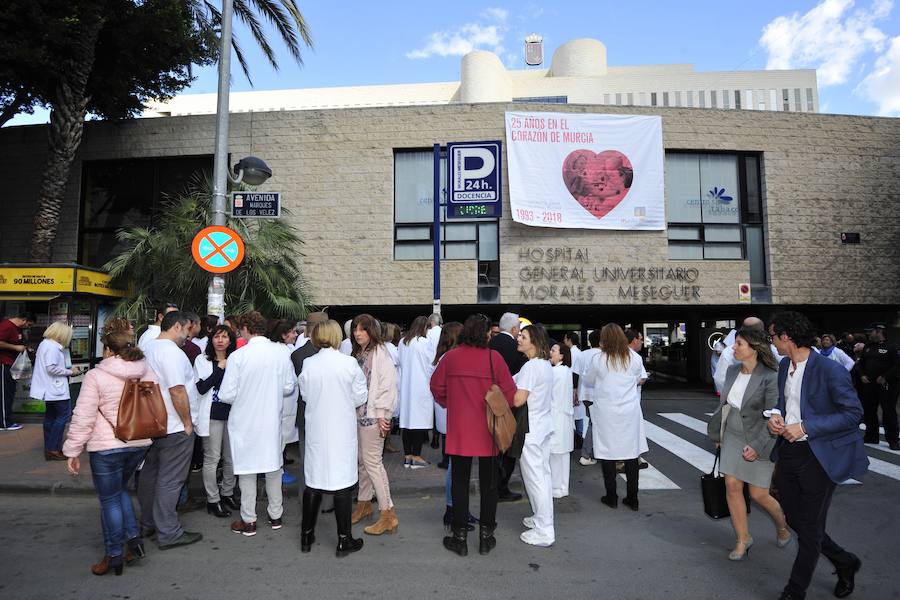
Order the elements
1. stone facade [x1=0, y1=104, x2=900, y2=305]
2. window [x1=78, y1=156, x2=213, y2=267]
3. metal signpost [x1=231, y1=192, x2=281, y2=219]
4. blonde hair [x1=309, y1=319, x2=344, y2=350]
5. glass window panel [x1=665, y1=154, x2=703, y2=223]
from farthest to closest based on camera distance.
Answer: window [x1=78, y1=156, x2=213, y2=267]
glass window panel [x1=665, y1=154, x2=703, y2=223]
stone facade [x1=0, y1=104, x2=900, y2=305]
metal signpost [x1=231, y1=192, x2=281, y2=219]
blonde hair [x1=309, y1=319, x2=344, y2=350]

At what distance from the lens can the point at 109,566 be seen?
4.08 metres

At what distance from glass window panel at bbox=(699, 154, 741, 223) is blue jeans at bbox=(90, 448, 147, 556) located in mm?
15282

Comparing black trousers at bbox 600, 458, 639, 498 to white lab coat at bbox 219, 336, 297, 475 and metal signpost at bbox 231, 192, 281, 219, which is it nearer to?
white lab coat at bbox 219, 336, 297, 475

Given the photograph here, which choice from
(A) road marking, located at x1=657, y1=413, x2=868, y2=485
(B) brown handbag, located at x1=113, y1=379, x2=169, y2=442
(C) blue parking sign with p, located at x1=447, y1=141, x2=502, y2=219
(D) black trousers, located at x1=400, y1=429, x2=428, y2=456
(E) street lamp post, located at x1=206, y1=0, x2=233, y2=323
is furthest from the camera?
(C) blue parking sign with p, located at x1=447, y1=141, x2=502, y2=219

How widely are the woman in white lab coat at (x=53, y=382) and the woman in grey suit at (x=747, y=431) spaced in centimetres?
782

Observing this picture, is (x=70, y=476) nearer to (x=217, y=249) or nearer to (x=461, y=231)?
(x=217, y=249)

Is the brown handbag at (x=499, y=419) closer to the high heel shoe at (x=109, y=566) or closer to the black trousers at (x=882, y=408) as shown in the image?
the high heel shoe at (x=109, y=566)

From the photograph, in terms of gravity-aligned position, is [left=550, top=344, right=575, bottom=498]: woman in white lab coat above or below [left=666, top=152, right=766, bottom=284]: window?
below

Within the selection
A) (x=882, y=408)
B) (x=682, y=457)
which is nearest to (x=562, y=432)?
(x=682, y=457)

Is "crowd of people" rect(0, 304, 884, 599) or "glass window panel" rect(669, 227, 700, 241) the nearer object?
"crowd of people" rect(0, 304, 884, 599)

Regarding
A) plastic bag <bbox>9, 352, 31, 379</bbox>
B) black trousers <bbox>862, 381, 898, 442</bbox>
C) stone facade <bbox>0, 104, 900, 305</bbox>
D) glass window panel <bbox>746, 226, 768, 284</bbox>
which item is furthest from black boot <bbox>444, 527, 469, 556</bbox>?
glass window panel <bbox>746, 226, 768, 284</bbox>

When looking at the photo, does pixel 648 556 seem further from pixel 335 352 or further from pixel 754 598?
pixel 335 352

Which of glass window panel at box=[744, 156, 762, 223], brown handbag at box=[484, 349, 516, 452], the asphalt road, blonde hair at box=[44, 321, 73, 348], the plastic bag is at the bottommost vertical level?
the asphalt road

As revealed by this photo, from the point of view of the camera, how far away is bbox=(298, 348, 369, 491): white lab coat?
4.45 metres
